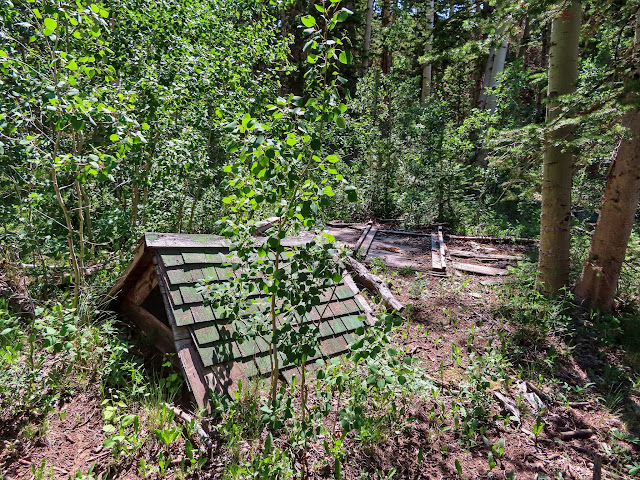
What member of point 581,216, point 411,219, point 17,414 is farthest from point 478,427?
point 581,216

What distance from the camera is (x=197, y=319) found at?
2984 mm

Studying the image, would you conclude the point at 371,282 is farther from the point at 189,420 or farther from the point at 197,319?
the point at 189,420

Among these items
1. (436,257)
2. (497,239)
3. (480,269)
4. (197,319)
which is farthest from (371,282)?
(497,239)

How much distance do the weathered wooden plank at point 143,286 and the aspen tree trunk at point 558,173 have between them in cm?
514

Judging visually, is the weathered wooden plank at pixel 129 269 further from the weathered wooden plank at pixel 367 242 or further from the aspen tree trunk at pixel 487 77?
the aspen tree trunk at pixel 487 77

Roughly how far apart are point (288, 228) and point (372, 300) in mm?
2879

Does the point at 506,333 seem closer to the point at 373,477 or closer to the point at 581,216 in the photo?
the point at 373,477

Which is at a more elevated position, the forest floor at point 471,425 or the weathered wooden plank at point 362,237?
the weathered wooden plank at point 362,237

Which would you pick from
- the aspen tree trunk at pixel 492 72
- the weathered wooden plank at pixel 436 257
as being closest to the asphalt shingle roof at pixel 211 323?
the weathered wooden plank at pixel 436 257

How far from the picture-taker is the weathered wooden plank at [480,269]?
21.8ft

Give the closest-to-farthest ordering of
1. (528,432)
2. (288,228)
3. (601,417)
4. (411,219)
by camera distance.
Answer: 1. (288,228)
2. (528,432)
3. (601,417)
4. (411,219)

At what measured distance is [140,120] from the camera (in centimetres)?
461

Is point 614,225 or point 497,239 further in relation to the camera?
point 497,239

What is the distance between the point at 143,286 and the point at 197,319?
1.12m
